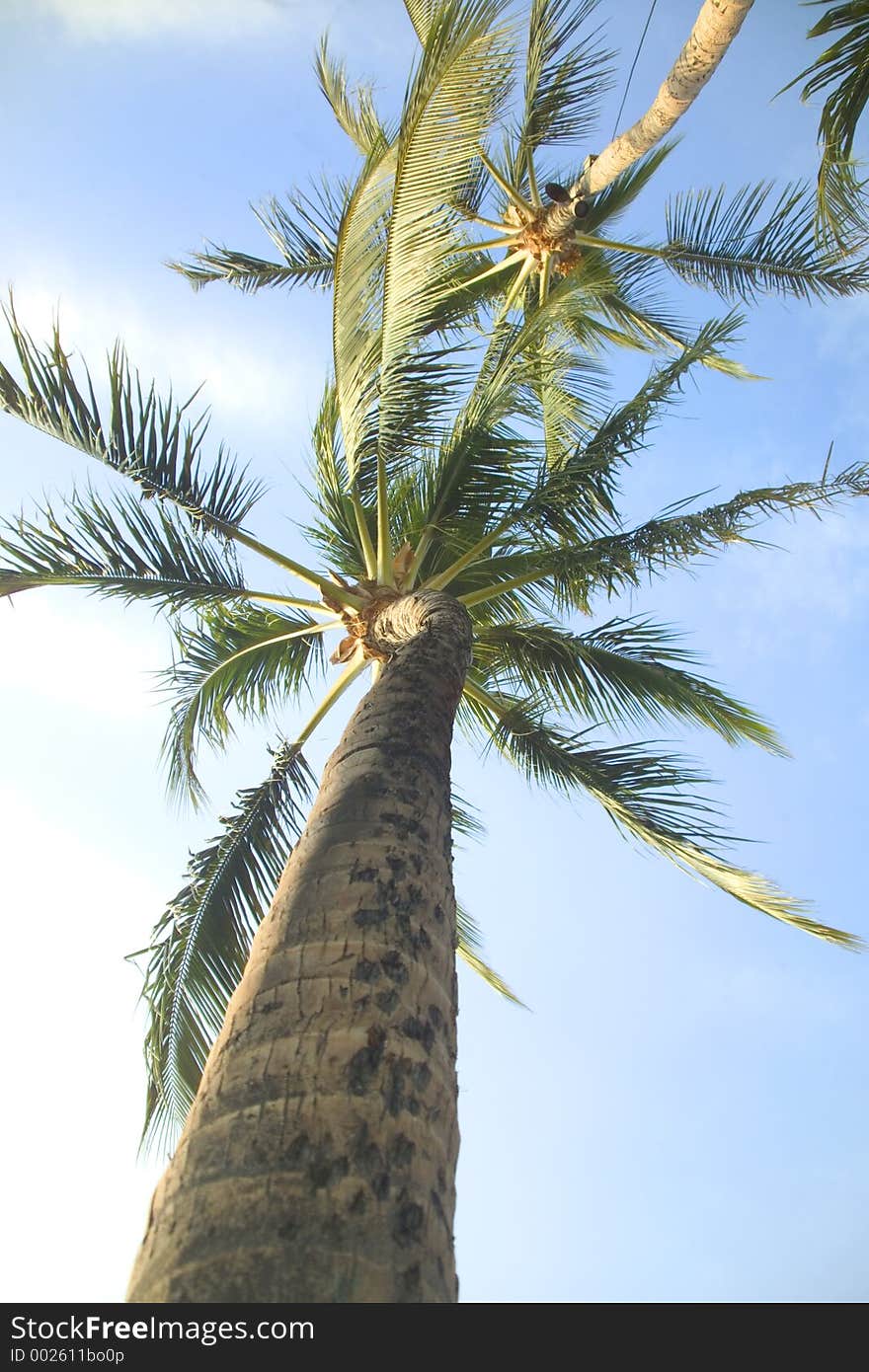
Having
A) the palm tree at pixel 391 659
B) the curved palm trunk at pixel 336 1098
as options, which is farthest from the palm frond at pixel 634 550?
the curved palm trunk at pixel 336 1098

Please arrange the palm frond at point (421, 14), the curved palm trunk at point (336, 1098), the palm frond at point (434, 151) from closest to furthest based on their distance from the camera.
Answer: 1. the curved palm trunk at point (336, 1098)
2. the palm frond at point (434, 151)
3. the palm frond at point (421, 14)

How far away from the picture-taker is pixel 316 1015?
1.87 m

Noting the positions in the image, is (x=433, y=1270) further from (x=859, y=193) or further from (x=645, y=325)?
(x=645, y=325)

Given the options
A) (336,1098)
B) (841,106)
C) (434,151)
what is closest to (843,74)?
(841,106)

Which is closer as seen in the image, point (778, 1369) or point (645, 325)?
point (778, 1369)

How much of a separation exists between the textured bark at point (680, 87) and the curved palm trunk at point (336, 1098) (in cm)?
484

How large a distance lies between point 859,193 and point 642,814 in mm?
3658

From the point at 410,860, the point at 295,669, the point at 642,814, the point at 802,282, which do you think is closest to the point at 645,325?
A: the point at 802,282

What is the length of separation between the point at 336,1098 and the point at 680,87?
619 centimetres

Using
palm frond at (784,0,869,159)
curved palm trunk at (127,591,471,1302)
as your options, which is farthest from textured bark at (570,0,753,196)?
curved palm trunk at (127,591,471,1302)

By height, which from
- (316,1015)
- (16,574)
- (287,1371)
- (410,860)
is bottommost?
(287,1371)

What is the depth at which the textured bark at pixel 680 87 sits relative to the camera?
5.03m

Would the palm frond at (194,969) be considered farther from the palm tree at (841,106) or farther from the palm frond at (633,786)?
the palm tree at (841,106)

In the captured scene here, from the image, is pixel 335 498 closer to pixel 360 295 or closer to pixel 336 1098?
pixel 360 295
